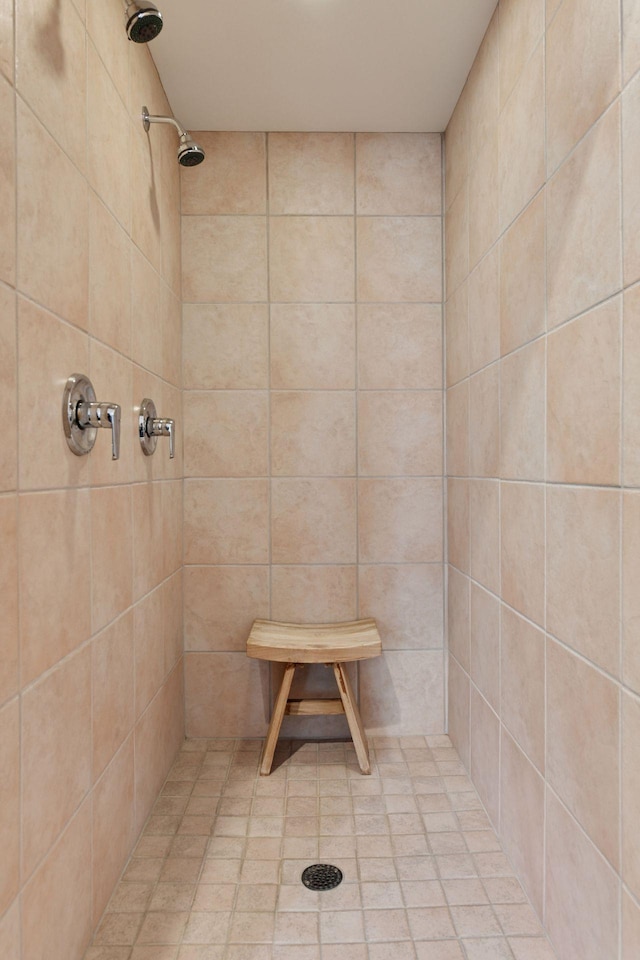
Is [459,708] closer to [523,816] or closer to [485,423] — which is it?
[523,816]

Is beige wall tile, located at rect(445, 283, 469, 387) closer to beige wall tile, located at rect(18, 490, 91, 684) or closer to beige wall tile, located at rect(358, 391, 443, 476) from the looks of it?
beige wall tile, located at rect(358, 391, 443, 476)

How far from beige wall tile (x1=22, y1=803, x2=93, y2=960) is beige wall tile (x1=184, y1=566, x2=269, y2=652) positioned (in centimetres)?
98

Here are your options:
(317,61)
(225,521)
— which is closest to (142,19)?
(317,61)

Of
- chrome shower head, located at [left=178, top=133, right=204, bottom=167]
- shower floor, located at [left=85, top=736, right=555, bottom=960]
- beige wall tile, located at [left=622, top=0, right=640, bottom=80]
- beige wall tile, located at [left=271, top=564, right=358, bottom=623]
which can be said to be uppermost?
chrome shower head, located at [left=178, top=133, right=204, bottom=167]

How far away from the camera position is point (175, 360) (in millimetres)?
2143

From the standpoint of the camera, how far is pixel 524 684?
143 centimetres

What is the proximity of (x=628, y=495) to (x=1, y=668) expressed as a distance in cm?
100

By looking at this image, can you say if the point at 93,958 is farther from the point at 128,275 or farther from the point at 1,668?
the point at 128,275

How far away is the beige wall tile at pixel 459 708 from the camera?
2.00 metres

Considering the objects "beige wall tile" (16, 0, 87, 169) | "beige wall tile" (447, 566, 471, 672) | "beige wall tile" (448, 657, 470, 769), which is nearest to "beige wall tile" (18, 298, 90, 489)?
"beige wall tile" (16, 0, 87, 169)

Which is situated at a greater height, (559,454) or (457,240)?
(457,240)

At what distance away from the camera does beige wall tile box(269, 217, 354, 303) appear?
2.24 metres

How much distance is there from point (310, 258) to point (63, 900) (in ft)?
6.54

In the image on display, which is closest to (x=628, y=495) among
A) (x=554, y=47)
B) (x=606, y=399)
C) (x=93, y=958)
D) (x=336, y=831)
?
(x=606, y=399)
